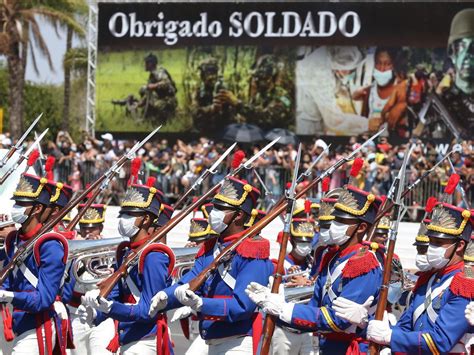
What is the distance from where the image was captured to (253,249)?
9023mm

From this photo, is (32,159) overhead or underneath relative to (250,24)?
underneath

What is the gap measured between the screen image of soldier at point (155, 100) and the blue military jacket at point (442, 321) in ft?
94.9

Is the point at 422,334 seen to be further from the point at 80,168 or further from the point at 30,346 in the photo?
the point at 80,168

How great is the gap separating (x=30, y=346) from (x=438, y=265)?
11.6 ft

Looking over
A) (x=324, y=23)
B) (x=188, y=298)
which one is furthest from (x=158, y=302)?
(x=324, y=23)

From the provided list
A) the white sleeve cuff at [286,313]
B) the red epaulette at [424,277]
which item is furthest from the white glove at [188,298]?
the red epaulette at [424,277]

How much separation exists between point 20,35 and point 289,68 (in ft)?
30.4

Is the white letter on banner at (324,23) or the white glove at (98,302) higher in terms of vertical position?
the white letter on banner at (324,23)

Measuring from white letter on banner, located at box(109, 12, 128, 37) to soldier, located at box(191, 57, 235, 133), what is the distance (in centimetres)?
255

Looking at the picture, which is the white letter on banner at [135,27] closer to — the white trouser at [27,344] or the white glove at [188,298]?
the white trouser at [27,344]

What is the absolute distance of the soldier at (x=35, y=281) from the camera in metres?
9.59

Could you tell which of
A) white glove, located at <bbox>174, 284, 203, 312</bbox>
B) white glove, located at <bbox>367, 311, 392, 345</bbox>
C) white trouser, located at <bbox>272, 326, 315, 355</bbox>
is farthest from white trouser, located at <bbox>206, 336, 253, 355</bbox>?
white trouser, located at <bbox>272, 326, 315, 355</bbox>

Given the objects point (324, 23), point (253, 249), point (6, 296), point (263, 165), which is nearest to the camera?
point (253, 249)

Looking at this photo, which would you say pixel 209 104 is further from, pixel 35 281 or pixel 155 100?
pixel 35 281
